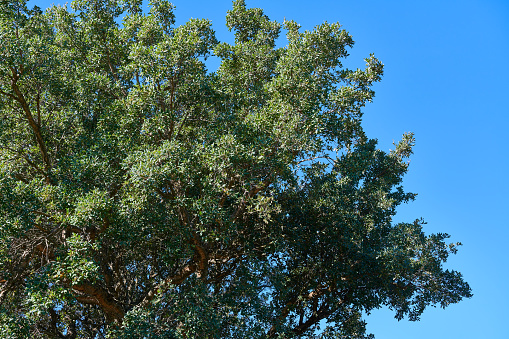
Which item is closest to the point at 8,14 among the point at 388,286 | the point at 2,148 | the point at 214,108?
the point at 2,148

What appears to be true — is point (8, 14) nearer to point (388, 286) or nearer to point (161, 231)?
point (161, 231)

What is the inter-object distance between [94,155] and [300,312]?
355 inches

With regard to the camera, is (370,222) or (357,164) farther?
(370,222)

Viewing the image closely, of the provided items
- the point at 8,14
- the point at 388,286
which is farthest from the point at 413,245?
the point at 8,14

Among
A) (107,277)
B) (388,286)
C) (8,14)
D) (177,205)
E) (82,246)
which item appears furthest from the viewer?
(388,286)

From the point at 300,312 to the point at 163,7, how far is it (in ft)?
39.2

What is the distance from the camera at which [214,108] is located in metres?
15.4

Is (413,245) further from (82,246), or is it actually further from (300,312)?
(82,246)

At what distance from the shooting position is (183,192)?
1330 cm

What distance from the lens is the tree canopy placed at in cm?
1257

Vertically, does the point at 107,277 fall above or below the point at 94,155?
below

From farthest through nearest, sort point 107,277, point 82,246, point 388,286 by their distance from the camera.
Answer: point 388,286
point 107,277
point 82,246

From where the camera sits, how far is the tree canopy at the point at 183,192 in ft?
41.2

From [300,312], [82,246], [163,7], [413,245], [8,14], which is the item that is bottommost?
[82,246]
